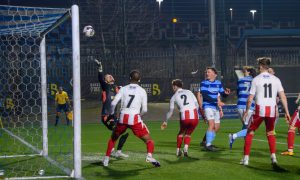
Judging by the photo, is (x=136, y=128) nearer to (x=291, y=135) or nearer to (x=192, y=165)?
(x=192, y=165)

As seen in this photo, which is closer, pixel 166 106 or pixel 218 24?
pixel 166 106

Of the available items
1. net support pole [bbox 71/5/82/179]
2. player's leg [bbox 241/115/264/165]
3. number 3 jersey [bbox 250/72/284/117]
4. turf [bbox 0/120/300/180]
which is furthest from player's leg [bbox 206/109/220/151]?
net support pole [bbox 71/5/82/179]

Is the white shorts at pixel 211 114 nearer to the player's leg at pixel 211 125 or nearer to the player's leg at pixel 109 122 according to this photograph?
the player's leg at pixel 211 125

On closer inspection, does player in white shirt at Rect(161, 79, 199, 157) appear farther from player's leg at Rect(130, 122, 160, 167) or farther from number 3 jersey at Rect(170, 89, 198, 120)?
player's leg at Rect(130, 122, 160, 167)

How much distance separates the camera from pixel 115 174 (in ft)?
33.7

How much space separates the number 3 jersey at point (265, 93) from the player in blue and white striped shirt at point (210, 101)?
2912 millimetres

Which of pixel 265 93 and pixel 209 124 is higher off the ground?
pixel 265 93

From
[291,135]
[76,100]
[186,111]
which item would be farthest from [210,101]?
[76,100]

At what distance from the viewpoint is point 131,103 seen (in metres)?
10.8

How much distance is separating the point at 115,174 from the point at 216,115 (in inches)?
170

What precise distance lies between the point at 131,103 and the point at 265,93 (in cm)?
256

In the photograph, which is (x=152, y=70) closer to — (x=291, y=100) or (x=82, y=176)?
(x=291, y=100)

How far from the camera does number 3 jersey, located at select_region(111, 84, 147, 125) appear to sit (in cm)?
1080

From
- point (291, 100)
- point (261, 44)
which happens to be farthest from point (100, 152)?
point (261, 44)
